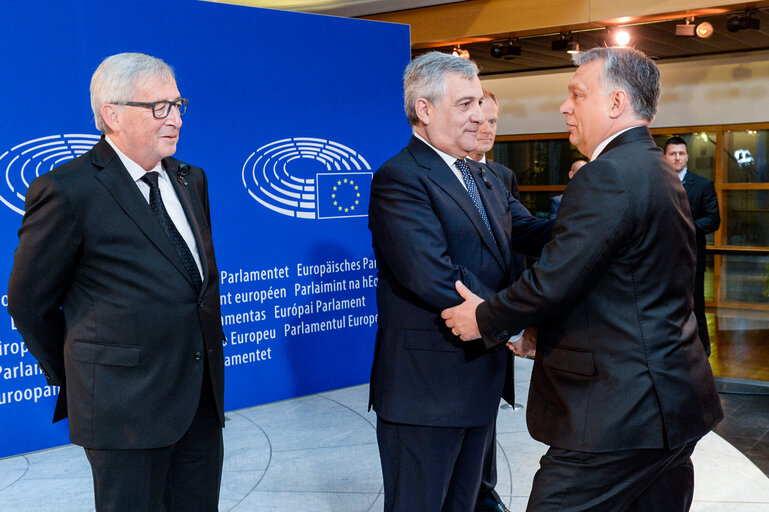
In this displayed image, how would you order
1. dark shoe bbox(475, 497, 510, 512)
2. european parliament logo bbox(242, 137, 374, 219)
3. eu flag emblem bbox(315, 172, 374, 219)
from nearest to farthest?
dark shoe bbox(475, 497, 510, 512)
european parliament logo bbox(242, 137, 374, 219)
eu flag emblem bbox(315, 172, 374, 219)

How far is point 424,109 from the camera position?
8.10 ft

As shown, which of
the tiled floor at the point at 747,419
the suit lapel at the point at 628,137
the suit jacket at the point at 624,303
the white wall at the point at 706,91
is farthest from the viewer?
the white wall at the point at 706,91

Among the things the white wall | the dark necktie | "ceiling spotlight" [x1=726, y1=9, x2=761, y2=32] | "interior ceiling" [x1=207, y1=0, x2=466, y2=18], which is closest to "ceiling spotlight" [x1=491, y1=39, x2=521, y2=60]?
"interior ceiling" [x1=207, y1=0, x2=466, y2=18]

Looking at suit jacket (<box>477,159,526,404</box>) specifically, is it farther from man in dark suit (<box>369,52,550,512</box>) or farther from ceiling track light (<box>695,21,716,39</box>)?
ceiling track light (<box>695,21,716,39</box>)

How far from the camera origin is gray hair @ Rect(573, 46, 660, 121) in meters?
2.04

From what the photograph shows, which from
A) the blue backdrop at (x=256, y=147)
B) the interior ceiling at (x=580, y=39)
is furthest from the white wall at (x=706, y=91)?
the blue backdrop at (x=256, y=147)

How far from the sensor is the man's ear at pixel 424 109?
2459mm

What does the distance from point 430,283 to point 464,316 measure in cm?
14

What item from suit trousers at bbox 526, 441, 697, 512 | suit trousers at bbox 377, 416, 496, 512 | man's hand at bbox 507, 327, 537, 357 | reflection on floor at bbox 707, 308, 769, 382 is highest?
man's hand at bbox 507, 327, 537, 357

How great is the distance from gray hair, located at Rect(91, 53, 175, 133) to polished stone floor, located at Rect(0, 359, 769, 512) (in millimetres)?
1969

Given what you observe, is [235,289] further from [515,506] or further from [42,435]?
[515,506]

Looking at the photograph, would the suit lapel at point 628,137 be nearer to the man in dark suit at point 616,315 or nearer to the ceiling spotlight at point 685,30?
the man in dark suit at point 616,315

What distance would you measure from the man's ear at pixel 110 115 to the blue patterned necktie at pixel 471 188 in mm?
1074

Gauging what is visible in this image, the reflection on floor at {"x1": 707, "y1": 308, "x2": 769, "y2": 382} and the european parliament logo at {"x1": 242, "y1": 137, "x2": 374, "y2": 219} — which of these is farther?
the reflection on floor at {"x1": 707, "y1": 308, "x2": 769, "y2": 382}
